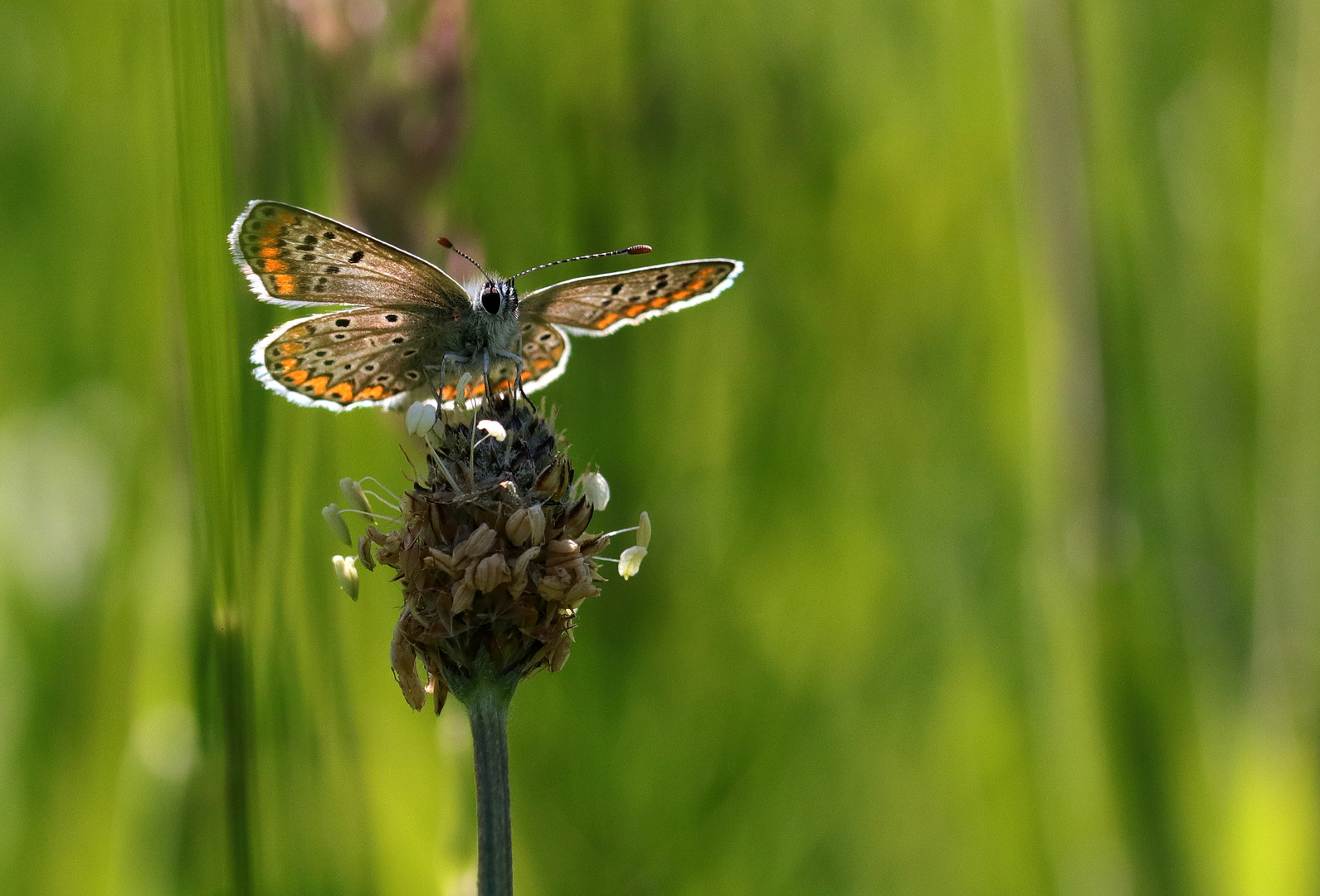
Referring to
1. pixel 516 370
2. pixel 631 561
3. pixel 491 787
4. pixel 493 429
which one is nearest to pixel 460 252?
pixel 516 370

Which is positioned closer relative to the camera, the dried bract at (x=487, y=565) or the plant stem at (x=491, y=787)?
the plant stem at (x=491, y=787)

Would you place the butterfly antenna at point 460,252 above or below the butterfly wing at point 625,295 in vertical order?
above

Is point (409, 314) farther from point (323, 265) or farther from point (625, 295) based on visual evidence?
point (625, 295)

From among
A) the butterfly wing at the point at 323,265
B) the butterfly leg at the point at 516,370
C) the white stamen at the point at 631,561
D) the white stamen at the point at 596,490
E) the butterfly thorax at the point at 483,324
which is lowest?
the white stamen at the point at 631,561

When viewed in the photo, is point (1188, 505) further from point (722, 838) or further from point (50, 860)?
point (50, 860)

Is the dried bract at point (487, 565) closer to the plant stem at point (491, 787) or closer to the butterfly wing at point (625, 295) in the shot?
the plant stem at point (491, 787)

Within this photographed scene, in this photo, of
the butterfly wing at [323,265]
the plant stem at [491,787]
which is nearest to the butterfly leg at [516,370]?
the butterfly wing at [323,265]

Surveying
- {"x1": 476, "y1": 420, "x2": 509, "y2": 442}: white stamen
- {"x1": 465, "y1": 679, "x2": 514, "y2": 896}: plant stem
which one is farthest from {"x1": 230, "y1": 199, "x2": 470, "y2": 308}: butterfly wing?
{"x1": 465, "y1": 679, "x2": 514, "y2": 896}: plant stem

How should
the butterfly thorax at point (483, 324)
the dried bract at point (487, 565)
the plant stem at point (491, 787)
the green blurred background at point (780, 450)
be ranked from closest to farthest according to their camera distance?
the plant stem at point (491, 787) < the dried bract at point (487, 565) < the green blurred background at point (780, 450) < the butterfly thorax at point (483, 324)

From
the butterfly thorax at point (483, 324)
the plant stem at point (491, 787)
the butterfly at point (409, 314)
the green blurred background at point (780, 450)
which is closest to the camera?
the plant stem at point (491, 787)
